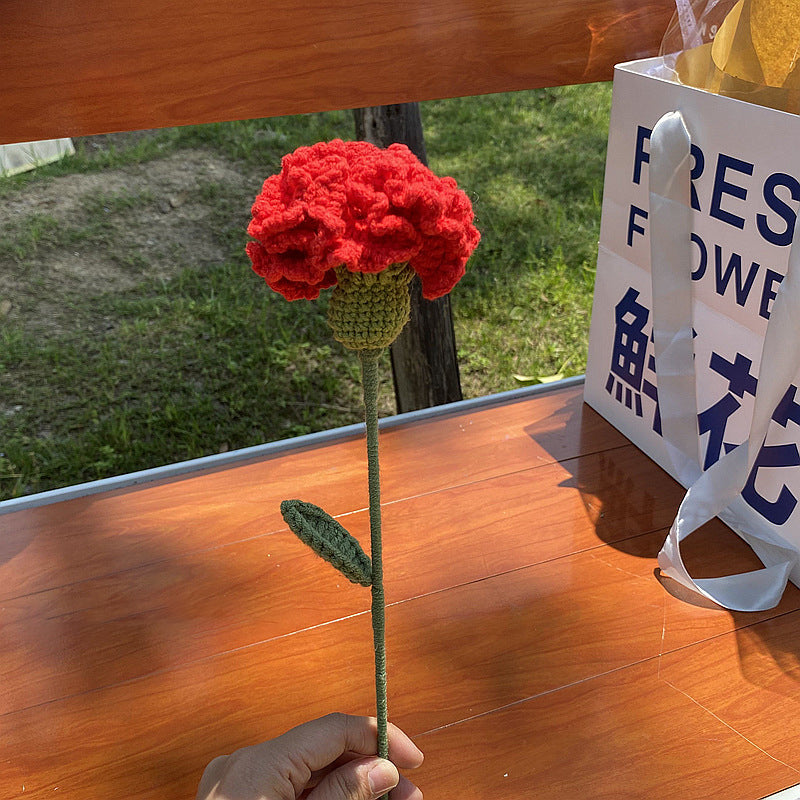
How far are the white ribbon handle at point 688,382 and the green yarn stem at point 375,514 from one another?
41cm

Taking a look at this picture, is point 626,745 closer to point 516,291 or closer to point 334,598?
point 334,598

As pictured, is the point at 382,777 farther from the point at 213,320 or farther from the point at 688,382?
the point at 213,320

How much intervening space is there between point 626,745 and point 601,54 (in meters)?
0.90

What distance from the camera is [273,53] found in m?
1.00

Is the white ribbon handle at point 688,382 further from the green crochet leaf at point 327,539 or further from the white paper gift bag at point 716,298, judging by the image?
the green crochet leaf at point 327,539

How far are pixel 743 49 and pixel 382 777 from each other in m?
0.82

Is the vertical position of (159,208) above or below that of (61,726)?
below

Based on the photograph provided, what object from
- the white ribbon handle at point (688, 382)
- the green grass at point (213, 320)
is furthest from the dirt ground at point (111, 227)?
the white ribbon handle at point (688, 382)

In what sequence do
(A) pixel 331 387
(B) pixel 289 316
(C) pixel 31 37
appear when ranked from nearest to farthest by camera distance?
1. (C) pixel 31 37
2. (A) pixel 331 387
3. (B) pixel 289 316

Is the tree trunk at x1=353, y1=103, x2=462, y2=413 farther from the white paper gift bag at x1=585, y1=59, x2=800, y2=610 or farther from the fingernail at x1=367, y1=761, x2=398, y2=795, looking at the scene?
the fingernail at x1=367, y1=761, x2=398, y2=795

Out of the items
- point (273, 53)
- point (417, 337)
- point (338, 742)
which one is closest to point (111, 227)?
point (417, 337)

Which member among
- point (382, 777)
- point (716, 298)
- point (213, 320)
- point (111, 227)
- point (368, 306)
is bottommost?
point (213, 320)

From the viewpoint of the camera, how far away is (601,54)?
45.0 inches

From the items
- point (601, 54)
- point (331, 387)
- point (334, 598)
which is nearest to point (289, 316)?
point (331, 387)
